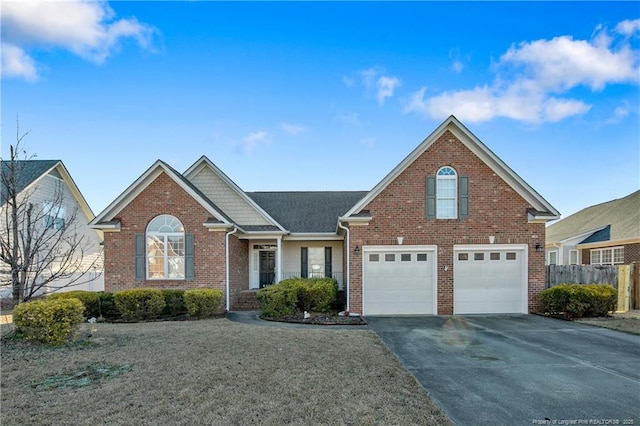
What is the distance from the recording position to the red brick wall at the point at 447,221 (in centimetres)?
1416

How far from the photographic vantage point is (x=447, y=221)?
1420cm

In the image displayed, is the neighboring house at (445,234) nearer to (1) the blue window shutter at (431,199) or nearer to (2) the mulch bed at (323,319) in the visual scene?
(1) the blue window shutter at (431,199)

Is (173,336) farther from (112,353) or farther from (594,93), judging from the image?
(594,93)

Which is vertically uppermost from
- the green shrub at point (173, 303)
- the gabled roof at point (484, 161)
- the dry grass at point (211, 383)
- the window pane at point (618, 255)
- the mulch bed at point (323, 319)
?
the gabled roof at point (484, 161)

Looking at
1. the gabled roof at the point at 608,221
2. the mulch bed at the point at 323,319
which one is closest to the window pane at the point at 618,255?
the gabled roof at the point at 608,221

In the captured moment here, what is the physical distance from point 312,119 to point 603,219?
64.6ft

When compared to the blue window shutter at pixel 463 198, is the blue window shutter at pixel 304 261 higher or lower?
lower

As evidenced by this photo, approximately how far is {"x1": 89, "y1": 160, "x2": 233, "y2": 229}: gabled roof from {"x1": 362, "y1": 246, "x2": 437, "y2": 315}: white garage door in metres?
5.80

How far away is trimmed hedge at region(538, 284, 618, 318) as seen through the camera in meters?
13.4

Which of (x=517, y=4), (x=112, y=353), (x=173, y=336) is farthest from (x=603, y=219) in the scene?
(x=112, y=353)

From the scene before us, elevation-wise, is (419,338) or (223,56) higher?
(223,56)

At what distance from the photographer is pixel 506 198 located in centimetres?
1423

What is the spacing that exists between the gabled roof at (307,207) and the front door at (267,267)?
5.78 ft

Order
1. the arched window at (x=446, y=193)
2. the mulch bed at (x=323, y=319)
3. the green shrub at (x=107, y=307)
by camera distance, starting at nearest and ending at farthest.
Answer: the mulch bed at (x=323, y=319) → the green shrub at (x=107, y=307) → the arched window at (x=446, y=193)
